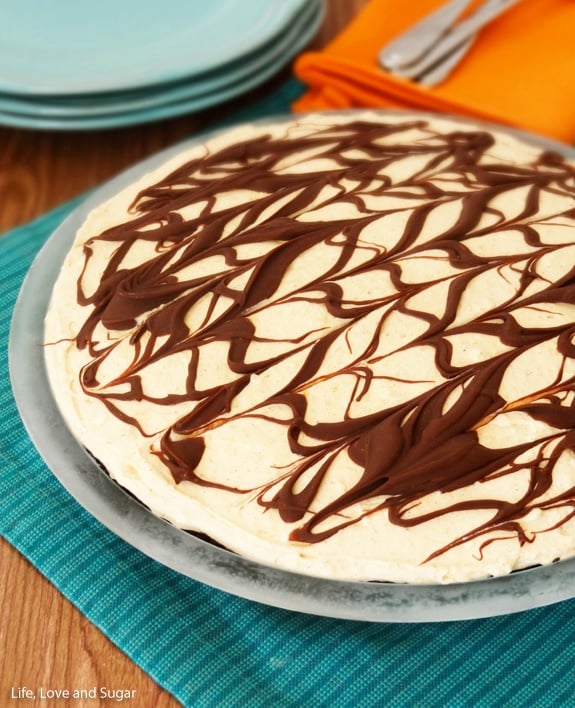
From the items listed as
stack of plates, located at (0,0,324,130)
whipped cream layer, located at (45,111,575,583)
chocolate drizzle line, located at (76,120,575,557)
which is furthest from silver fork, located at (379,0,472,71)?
whipped cream layer, located at (45,111,575,583)

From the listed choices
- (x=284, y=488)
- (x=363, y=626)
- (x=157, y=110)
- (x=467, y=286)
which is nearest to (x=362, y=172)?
(x=467, y=286)

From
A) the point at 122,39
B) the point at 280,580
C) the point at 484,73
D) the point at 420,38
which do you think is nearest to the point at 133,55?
the point at 122,39

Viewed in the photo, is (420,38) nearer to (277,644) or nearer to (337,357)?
(337,357)

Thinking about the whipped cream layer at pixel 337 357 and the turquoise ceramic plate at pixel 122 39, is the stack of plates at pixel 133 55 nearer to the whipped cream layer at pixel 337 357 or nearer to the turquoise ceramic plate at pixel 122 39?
the turquoise ceramic plate at pixel 122 39

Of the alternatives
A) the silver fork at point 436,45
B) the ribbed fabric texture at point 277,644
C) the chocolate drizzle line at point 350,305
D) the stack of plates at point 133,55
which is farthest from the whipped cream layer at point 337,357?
the silver fork at point 436,45

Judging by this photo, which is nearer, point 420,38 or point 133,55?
point 133,55

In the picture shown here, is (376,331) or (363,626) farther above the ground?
(376,331)

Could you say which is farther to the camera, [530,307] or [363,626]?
[530,307]

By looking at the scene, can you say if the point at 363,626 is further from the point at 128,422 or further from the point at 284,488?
the point at 128,422
